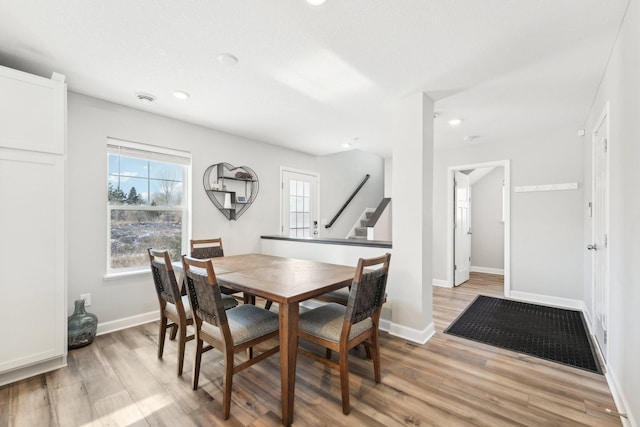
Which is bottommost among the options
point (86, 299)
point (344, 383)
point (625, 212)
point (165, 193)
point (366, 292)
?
point (344, 383)

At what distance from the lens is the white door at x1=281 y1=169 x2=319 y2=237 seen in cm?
486

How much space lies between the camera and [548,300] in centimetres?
393

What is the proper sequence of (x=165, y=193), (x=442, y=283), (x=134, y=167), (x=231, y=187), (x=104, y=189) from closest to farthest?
1. (x=104, y=189)
2. (x=134, y=167)
3. (x=165, y=193)
4. (x=231, y=187)
5. (x=442, y=283)

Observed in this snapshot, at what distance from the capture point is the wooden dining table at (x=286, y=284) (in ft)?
5.51

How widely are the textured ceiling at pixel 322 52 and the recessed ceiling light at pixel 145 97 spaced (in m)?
0.06

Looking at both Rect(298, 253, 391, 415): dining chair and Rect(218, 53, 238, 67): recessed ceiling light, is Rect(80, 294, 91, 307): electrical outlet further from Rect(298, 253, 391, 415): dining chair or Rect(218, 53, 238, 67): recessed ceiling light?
Rect(218, 53, 238, 67): recessed ceiling light

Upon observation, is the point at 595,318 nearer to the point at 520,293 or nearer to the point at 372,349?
the point at 520,293

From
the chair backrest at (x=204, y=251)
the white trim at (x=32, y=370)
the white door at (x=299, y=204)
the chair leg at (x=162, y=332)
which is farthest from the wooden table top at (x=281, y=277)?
the white door at (x=299, y=204)

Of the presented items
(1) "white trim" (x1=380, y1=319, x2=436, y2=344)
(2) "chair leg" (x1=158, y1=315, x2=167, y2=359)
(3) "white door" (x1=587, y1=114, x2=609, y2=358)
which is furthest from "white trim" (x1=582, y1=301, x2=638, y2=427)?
(2) "chair leg" (x1=158, y1=315, x2=167, y2=359)

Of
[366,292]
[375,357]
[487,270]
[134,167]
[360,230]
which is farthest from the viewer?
[360,230]

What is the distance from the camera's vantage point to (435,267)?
4.97 metres

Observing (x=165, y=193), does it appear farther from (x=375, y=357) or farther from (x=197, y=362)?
(x=375, y=357)

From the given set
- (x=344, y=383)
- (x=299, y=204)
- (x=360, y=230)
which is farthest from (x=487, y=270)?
(x=344, y=383)

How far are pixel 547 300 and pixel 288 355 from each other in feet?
13.1
